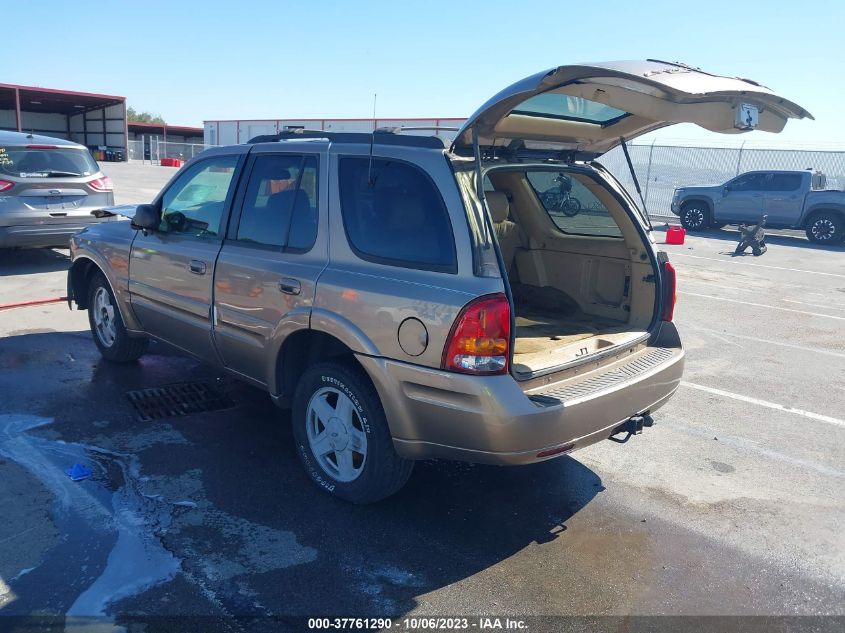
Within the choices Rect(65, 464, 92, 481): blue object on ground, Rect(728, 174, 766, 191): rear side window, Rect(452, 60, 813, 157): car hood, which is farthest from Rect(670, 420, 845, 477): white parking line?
Rect(728, 174, 766, 191): rear side window

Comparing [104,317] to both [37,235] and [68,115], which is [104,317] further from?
[68,115]

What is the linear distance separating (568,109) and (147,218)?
297cm

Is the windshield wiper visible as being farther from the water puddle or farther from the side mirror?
the water puddle

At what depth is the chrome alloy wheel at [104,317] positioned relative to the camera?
6.01 meters

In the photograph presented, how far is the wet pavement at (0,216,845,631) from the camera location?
315 cm

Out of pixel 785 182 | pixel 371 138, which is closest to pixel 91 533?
pixel 371 138

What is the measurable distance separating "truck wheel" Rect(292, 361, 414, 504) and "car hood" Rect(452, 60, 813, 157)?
4.41ft

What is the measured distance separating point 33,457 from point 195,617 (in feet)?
6.54

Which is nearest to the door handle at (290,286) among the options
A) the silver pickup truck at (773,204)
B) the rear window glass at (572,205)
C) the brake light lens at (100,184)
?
the rear window glass at (572,205)

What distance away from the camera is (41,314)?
7.64 meters

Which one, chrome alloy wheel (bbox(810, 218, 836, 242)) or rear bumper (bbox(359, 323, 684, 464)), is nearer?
rear bumper (bbox(359, 323, 684, 464))

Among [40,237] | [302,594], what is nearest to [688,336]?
[302,594]

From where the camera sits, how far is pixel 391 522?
3773 millimetres

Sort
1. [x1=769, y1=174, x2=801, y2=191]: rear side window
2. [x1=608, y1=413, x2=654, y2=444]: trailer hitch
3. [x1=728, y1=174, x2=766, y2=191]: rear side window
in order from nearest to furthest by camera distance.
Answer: [x1=608, y1=413, x2=654, y2=444]: trailer hitch < [x1=769, y1=174, x2=801, y2=191]: rear side window < [x1=728, y1=174, x2=766, y2=191]: rear side window
